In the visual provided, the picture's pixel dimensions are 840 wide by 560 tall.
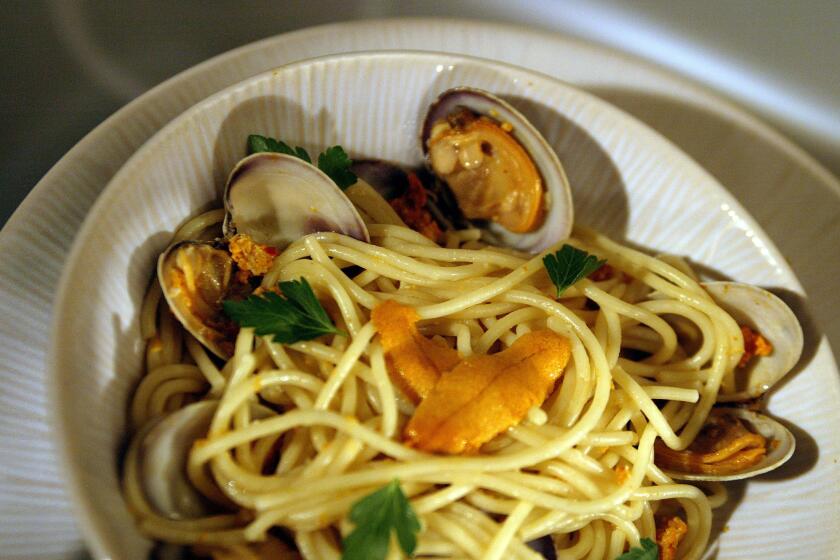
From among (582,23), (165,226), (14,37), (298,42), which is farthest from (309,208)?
(582,23)

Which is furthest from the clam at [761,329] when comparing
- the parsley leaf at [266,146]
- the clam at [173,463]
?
the clam at [173,463]

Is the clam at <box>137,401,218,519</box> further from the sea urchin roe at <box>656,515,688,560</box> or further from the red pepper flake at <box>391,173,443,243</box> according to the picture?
the sea urchin roe at <box>656,515,688,560</box>

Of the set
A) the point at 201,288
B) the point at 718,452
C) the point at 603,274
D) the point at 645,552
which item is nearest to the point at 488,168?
the point at 603,274

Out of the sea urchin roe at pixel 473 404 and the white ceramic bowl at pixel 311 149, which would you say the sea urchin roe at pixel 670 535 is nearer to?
the white ceramic bowl at pixel 311 149

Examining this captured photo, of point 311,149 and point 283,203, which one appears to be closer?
point 283,203

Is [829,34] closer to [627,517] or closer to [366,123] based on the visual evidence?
[366,123]

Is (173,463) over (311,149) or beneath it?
beneath

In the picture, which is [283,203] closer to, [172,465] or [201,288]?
[201,288]
